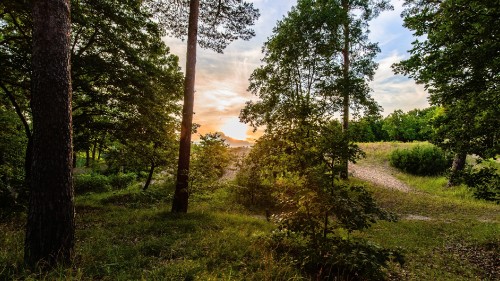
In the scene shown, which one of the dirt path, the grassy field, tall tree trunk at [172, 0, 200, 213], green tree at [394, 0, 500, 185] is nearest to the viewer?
the grassy field

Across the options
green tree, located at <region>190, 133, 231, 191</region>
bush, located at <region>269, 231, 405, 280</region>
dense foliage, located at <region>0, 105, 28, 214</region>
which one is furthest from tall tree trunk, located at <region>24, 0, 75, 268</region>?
green tree, located at <region>190, 133, 231, 191</region>

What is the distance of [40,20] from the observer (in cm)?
401

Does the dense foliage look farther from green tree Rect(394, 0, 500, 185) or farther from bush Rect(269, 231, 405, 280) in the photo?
green tree Rect(394, 0, 500, 185)

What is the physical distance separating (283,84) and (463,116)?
11.7 meters

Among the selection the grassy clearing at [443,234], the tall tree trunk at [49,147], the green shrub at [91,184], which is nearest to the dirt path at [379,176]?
the grassy clearing at [443,234]

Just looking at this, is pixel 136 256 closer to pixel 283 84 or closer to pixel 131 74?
pixel 131 74

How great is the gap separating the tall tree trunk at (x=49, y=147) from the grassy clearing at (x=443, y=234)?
543cm

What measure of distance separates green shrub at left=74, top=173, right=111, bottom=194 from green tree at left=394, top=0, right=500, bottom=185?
20.9 meters

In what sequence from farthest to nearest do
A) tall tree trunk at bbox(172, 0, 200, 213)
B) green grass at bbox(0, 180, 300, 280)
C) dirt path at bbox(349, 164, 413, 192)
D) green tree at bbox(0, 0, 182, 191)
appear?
dirt path at bbox(349, 164, 413, 192), tall tree trunk at bbox(172, 0, 200, 213), green tree at bbox(0, 0, 182, 191), green grass at bbox(0, 180, 300, 280)

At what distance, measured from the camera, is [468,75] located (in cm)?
738

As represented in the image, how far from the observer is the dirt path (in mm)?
20934

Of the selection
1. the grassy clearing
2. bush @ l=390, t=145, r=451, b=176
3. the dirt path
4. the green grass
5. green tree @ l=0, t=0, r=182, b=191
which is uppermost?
green tree @ l=0, t=0, r=182, b=191

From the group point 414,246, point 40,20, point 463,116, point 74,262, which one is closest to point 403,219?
point 414,246

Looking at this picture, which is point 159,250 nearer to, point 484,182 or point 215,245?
point 215,245
